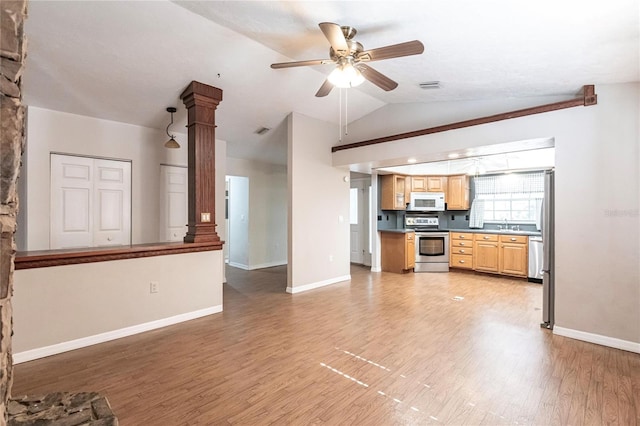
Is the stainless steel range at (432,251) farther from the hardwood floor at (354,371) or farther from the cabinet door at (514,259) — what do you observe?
the hardwood floor at (354,371)

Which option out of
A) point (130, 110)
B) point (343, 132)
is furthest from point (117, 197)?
point (343, 132)

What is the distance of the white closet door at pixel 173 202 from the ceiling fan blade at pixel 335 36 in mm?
3897

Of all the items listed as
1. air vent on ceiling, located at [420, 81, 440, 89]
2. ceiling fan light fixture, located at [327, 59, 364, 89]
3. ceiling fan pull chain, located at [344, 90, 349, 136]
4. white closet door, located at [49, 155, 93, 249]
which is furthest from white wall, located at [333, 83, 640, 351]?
white closet door, located at [49, 155, 93, 249]

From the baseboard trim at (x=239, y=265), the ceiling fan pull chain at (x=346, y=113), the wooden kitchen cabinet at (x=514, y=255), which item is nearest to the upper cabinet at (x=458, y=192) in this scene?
the wooden kitchen cabinet at (x=514, y=255)

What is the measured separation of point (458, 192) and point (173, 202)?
598 cm

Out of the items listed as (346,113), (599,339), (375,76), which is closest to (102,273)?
(375,76)

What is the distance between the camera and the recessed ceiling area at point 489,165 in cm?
565

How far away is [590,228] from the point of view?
10.4 feet

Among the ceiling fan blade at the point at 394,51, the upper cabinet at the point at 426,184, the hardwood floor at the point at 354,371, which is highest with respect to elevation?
the ceiling fan blade at the point at 394,51

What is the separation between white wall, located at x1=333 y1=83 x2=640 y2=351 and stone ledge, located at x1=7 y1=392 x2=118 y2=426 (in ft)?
13.4

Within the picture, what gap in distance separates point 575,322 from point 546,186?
1.51 meters

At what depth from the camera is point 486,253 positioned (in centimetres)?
636

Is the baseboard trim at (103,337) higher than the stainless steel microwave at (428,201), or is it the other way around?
the stainless steel microwave at (428,201)

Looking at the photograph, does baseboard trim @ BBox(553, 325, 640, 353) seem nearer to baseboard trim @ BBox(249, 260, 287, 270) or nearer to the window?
the window
